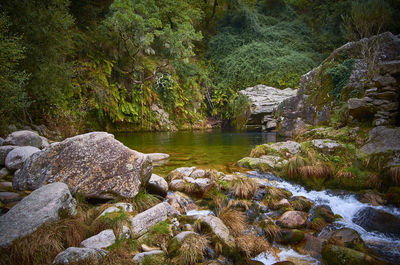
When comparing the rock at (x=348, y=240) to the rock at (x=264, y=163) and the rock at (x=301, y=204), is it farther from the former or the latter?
the rock at (x=264, y=163)

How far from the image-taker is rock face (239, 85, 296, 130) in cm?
1762

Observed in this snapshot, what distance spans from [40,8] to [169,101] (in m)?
11.8

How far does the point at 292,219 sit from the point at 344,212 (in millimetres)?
1256

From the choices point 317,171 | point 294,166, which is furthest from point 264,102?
point 317,171

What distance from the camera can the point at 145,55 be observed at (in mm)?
17562

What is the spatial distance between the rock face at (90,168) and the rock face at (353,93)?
700 cm

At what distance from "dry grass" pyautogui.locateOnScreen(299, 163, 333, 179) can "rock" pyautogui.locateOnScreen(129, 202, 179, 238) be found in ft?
12.1

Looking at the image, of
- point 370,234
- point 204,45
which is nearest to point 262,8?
point 204,45

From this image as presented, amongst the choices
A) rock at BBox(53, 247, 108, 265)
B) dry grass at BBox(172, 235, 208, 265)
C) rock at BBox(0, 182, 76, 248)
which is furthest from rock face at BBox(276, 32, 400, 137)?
rock at BBox(0, 182, 76, 248)

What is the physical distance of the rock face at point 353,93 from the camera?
251 inches

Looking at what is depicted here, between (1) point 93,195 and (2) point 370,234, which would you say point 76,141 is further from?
(2) point 370,234

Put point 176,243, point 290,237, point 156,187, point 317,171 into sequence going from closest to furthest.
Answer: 1. point 176,243
2. point 290,237
3. point 156,187
4. point 317,171

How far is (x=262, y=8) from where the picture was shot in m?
29.0

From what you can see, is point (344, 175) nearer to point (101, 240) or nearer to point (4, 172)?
point (101, 240)
